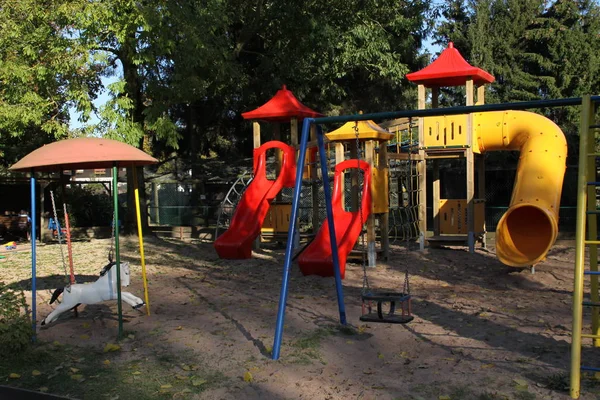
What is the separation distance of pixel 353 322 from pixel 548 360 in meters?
2.35

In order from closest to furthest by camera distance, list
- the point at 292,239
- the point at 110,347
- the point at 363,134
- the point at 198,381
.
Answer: the point at 198,381
the point at 292,239
the point at 110,347
the point at 363,134

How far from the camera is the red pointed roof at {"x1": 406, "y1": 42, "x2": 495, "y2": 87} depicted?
14516mm

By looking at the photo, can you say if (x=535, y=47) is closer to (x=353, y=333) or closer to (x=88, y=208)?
(x=88, y=208)

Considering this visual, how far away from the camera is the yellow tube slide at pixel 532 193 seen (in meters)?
10.2

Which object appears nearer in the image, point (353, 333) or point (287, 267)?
point (287, 267)

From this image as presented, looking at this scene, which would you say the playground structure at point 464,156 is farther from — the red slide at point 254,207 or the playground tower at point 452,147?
the red slide at point 254,207

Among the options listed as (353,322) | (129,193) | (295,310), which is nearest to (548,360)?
(353,322)

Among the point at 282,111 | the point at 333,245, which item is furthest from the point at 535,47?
the point at 333,245

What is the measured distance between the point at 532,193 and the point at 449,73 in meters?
4.94

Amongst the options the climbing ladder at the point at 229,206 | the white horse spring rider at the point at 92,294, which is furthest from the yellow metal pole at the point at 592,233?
the climbing ladder at the point at 229,206

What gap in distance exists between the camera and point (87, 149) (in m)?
6.64

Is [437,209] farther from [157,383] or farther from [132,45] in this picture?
[157,383]

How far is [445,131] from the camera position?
14367 mm

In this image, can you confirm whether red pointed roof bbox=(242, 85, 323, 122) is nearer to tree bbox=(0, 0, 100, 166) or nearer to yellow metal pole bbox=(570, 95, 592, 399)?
tree bbox=(0, 0, 100, 166)
